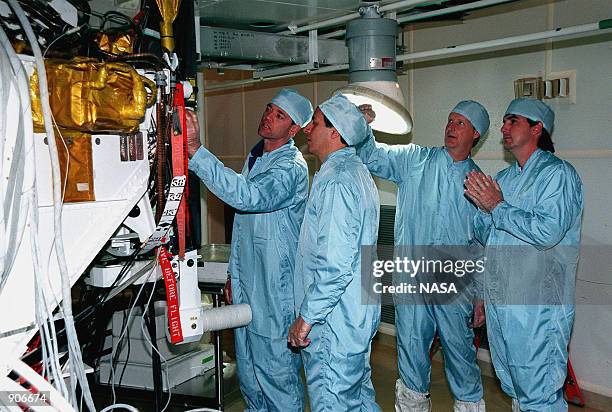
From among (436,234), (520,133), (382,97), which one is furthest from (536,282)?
(382,97)

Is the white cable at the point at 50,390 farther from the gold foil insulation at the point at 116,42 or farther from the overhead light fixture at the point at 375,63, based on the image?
the overhead light fixture at the point at 375,63

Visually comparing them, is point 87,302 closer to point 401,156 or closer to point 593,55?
point 401,156

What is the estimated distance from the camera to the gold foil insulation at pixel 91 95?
1.45m

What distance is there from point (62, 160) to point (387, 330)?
3.17 metres

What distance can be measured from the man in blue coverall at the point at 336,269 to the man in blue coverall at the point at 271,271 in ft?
0.82

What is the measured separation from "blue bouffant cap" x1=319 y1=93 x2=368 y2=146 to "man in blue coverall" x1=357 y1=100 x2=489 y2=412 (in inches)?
25.3

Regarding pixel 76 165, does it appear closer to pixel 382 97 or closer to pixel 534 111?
pixel 382 97

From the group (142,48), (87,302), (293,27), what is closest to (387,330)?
(293,27)

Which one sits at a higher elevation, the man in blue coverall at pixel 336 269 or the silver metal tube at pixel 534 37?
the silver metal tube at pixel 534 37

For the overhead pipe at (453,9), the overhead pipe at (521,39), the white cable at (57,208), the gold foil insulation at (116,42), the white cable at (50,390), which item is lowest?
the white cable at (50,390)

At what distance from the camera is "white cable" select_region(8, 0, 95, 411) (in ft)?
4.40

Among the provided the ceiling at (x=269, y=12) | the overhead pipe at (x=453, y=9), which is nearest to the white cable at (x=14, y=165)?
the ceiling at (x=269, y=12)

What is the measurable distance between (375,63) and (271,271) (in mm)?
989

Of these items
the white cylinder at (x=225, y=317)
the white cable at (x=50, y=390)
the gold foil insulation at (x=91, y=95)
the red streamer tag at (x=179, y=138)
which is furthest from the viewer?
the white cylinder at (x=225, y=317)
